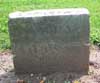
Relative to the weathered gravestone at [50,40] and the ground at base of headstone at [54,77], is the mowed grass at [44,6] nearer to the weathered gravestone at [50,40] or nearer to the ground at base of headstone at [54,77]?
the ground at base of headstone at [54,77]

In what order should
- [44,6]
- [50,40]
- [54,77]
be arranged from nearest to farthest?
[50,40]
[54,77]
[44,6]

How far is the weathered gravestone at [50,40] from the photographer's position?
5020mm

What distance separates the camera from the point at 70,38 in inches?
201

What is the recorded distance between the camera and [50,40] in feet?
16.7

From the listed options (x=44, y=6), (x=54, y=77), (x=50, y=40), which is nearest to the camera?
(x=50, y=40)

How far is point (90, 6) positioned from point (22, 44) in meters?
5.24

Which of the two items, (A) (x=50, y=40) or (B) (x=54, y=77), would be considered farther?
(B) (x=54, y=77)

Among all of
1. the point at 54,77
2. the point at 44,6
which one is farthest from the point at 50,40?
the point at 44,6

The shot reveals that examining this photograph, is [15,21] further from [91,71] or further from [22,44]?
[91,71]

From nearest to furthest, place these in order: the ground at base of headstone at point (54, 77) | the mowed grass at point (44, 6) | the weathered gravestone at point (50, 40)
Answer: the weathered gravestone at point (50, 40) → the ground at base of headstone at point (54, 77) → the mowed grass at point (44, 6)

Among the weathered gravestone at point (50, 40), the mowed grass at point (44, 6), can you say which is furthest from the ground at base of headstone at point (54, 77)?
the mowed grass at point (44, 6)

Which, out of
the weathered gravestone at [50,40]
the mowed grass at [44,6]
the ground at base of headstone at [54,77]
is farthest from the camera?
the mowed grass at [44,6]

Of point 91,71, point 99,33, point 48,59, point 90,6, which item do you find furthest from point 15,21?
point 90,6

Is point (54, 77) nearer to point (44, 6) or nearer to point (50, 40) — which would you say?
point (50, 40)
